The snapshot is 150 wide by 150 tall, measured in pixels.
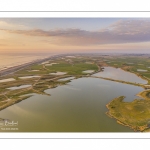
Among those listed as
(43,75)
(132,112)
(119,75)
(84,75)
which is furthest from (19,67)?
(132,112)

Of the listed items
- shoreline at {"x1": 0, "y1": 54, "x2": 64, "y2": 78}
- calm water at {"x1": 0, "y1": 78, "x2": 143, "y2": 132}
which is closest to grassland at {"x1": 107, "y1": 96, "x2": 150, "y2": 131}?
calm water at {"x1": 0, "y1": 78, "x2": 143, "y2": 132}

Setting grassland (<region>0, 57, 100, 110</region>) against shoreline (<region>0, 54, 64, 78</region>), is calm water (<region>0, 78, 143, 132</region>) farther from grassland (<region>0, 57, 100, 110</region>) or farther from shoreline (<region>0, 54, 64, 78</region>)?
shoreline (<region>0, 54, 64, 78</region>)

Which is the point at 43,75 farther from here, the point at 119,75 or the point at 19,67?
the point at 119,75

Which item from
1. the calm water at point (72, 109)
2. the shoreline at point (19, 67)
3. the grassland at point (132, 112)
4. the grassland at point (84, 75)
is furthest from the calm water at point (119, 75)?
the shoreline at point (19, 67)

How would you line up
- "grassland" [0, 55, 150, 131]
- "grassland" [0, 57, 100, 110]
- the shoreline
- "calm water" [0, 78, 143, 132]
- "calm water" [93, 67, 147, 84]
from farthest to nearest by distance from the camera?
"calm water" [93, 67, 147, 84], the shoreline, "grassland" [0, 57, 100, 110], "grassland" [0, 55, 150, 131], "calm water" [0, 78, 143, 132]

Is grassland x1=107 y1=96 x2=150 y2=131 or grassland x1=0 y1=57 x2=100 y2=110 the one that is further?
grassland x1=0 y1=57 x2=100 y2=110
